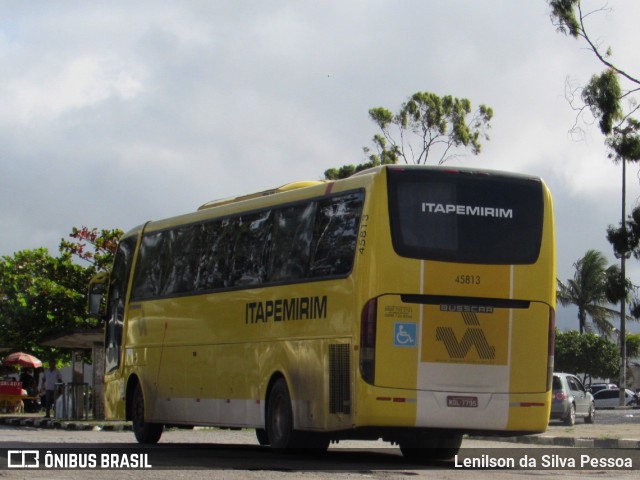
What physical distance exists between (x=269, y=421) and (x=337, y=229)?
3.02 metres

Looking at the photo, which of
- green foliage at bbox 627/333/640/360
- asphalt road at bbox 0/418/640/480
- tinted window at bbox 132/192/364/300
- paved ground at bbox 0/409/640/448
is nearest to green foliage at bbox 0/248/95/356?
paved ground at bbox 0/409/640/448

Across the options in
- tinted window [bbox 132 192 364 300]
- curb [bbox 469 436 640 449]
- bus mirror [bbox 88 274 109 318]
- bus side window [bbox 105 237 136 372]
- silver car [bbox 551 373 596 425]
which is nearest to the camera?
tinted window [bbox 132 192 364 300]

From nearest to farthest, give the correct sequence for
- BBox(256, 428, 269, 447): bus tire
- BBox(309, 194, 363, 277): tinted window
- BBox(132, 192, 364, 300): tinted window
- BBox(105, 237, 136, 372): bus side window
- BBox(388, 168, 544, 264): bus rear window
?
BBox(388, 168, 544, 264): bus rear window → BBox(309, 194, 363, 277): tinted window → BBox(132, 192, 364, 300): tinted window → BBox(256, 428, 269, 447): bus tire → BBox(105, 237, 136, 372): bus side window

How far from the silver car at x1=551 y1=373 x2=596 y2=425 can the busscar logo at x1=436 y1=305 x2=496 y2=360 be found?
19.6m

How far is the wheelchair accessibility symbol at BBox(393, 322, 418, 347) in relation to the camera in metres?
15.2

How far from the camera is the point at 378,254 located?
15164 mm

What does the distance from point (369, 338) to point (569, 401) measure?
2184cm

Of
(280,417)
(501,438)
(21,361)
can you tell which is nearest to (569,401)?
(501,438)

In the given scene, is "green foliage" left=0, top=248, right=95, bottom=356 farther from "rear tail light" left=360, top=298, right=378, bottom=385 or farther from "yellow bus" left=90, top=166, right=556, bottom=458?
"rear tail light" left=360, top=298, right=378, bottom=385

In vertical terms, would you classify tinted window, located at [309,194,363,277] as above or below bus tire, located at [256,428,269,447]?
above

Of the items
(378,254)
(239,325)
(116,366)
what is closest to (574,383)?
(116,366)

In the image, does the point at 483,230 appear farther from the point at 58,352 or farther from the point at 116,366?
the point at 58,352

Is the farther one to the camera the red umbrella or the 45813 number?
the red umbrella

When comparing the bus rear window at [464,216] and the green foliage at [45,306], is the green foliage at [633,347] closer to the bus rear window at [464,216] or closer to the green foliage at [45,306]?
the green foliage at [45,306]
